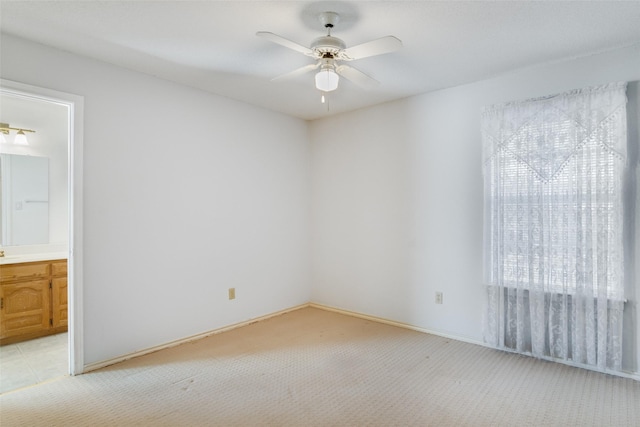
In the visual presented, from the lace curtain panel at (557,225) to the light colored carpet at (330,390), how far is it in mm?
267

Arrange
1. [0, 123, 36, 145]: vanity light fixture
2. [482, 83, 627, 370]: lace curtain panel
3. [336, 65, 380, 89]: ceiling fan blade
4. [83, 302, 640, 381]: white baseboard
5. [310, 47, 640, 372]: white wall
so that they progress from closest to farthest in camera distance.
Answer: [336, 65, 380, 89]: ceiling fan blade
[482, 83, 627, 370]: lace curtain panel
[83, 302, 640, 381]: white baseboard
[310, 47, 640, 372]: white wall
[0, 123, 36, 145]: vanity light fixture

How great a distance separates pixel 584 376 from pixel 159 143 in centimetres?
383

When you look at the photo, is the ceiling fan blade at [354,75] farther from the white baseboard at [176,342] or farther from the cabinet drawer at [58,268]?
the cabinet drawer at [58,268]

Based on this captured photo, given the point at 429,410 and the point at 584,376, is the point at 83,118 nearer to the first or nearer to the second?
the point at 429,410

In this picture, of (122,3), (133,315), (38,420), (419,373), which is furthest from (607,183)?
(38,420)

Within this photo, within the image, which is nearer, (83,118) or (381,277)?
(83,118)

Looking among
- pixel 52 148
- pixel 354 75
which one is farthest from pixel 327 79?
pixel 52 148

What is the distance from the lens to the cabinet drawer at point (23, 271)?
3.24 metres

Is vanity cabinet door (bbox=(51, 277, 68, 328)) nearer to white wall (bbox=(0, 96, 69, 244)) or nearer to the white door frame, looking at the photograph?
white wall (bbox=(0, 96, 69, 244))

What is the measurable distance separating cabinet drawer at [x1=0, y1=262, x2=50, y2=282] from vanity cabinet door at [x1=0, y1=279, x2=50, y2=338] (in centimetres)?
6

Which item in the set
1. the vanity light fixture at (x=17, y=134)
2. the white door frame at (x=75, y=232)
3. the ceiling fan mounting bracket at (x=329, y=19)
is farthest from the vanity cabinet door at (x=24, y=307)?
the ceiling fan mounting bracket at (x=329, y=19)

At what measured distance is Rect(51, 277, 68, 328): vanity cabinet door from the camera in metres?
3.55

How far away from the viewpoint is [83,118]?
8.79ft

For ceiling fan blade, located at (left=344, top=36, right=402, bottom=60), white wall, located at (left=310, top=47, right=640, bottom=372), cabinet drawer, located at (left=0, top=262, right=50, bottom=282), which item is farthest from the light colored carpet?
ceiling fan blade, located at (left=344, top=36, right=402, bottom=60)
